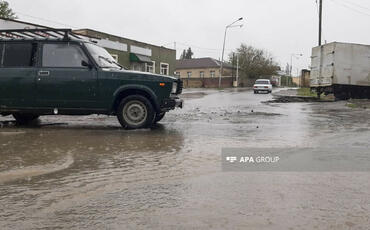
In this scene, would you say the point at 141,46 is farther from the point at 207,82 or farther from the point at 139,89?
the point at 139,89

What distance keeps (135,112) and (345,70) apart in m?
17.1

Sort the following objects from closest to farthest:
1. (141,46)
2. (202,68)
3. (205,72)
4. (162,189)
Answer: (162,189) → (141,46) → (205,72) → (202,68)

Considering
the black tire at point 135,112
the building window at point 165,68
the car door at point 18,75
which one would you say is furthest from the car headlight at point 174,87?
the building window at point 165,68

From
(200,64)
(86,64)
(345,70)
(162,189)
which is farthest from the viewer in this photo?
(200,64)

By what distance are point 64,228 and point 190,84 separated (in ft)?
210

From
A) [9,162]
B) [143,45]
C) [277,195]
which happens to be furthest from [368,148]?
[143,45]

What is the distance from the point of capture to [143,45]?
4081 centimetres

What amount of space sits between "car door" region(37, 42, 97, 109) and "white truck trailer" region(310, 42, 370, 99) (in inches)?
675

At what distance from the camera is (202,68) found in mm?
79250

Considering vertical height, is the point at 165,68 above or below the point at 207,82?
above

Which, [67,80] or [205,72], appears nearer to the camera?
[67,80]

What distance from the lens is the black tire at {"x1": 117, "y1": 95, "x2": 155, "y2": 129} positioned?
789 centimetres

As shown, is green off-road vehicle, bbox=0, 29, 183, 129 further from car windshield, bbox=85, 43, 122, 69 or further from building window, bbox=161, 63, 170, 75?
building window, bbox=161, 63, 170, 75

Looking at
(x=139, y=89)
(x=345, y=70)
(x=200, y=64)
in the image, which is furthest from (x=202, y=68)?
(x=139, y=89)
